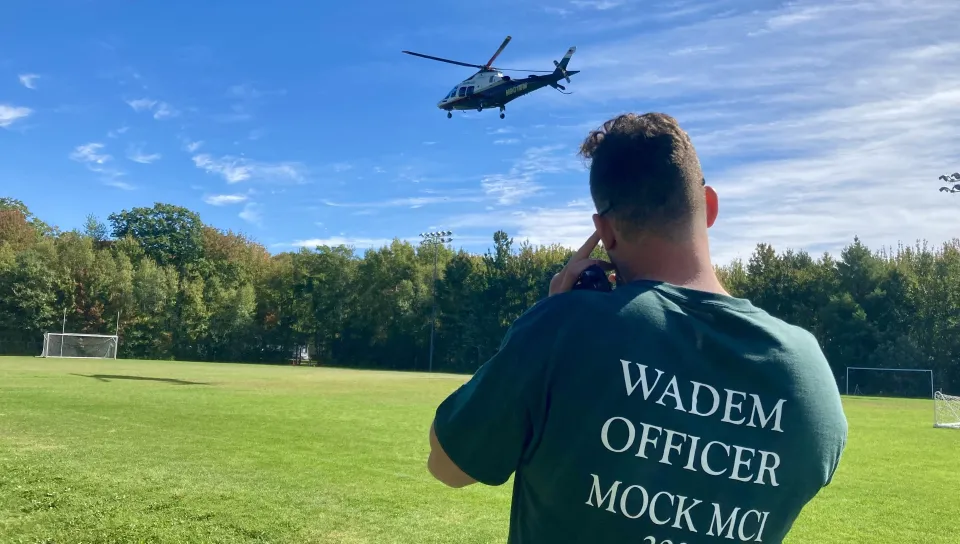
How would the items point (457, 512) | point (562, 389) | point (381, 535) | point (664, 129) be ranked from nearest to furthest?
point (562, 389) < point (664, 129) < point (381, 535) < point (457, 512)

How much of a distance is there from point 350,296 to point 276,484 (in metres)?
62.9

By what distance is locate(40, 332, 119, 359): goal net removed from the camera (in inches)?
2156

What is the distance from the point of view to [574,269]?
1678 mm


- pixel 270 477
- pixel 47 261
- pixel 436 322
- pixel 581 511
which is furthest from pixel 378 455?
pixel 47 261

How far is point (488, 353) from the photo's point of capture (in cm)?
6344

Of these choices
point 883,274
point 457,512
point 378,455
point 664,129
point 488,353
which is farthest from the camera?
point 488,353

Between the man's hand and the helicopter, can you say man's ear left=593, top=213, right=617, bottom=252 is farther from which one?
the helicopter

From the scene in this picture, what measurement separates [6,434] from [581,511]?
13.5m

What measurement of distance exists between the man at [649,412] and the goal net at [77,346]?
6047 cm

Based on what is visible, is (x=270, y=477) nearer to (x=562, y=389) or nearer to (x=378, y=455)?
(x=378, y=455)

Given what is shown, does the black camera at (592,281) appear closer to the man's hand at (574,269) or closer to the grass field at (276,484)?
the man's hand at (574,269)

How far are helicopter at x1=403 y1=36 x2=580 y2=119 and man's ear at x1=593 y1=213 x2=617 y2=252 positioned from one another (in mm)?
24074

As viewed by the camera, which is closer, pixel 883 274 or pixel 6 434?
pixel 6 434

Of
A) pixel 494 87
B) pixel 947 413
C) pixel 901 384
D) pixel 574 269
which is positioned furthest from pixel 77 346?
pixel 574 269
